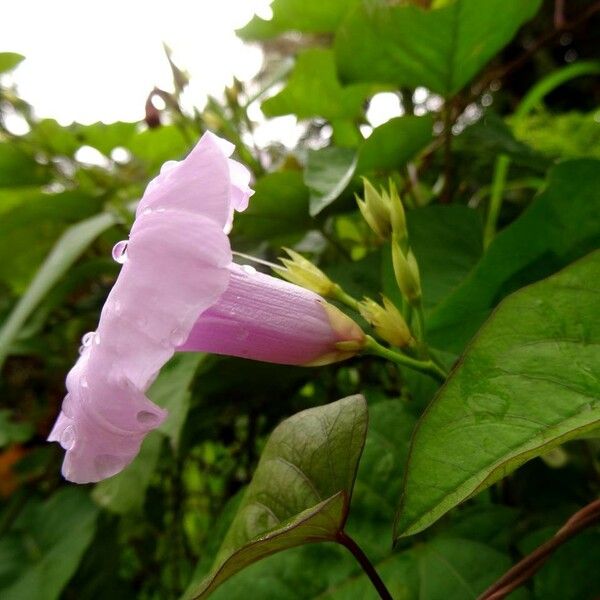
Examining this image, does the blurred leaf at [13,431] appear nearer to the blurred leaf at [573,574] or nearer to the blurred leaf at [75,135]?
the blurred leaf at [75,135]

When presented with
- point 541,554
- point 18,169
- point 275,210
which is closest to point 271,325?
point 541,554

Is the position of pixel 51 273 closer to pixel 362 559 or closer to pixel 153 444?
pixel 153 444

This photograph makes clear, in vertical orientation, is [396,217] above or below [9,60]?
below

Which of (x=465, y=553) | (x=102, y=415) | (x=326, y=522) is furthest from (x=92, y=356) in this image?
(x=465, y=553)

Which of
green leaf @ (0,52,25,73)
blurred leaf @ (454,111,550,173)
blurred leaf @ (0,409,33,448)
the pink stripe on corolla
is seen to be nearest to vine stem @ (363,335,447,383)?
the pink stripe on corolla

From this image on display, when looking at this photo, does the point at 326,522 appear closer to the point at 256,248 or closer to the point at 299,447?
the point at 299,447

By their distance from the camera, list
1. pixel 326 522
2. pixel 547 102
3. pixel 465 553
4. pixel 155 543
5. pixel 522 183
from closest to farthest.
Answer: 1. pixel 326 522
2. pixel 465 553
3. pixel 522 183
4. pixel 155 543
5. pixel 547 102
